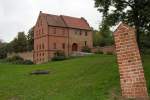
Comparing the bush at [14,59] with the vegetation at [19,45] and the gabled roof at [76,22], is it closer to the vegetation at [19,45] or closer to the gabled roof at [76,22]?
the vegetation at [19,45]

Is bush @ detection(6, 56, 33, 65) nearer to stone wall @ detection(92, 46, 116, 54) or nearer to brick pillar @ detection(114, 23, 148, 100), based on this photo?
stone wall @ detection(92, 46, 116, 54)

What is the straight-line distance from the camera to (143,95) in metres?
8.94

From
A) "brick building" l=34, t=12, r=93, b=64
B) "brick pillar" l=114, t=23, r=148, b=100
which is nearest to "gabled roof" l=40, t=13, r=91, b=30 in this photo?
"brick building" l=34, t=12, r=93, b=64

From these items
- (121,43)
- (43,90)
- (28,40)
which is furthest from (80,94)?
(28,40)

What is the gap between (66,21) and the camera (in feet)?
229

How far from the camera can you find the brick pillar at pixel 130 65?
8.91 metres

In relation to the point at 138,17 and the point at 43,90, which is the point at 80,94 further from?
the point at 138,17

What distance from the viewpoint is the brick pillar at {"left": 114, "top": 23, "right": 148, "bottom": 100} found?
8.91 metres

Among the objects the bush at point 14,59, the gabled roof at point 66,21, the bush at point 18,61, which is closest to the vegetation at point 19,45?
the bush at point 14,59

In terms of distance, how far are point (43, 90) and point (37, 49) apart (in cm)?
5399

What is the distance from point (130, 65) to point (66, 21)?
61.2 m

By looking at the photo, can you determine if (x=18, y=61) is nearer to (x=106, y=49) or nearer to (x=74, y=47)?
(x=74, y=47)

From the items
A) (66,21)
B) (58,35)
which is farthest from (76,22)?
(58,35)

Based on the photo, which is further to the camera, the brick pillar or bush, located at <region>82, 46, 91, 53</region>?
bush, located at <region>82, 46, 91, 53</region>
